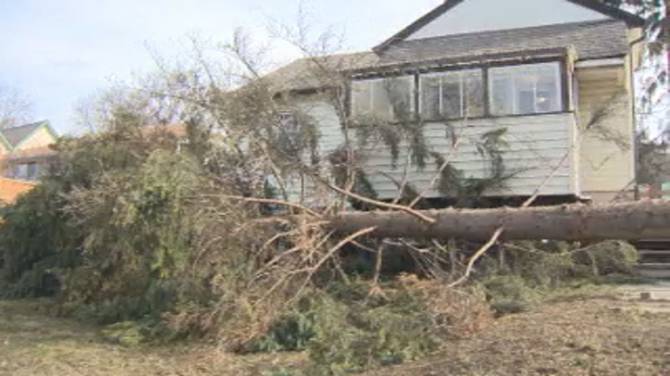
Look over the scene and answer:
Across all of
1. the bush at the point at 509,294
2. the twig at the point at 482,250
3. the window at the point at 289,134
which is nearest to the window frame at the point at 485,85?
the window at the point at 289,134

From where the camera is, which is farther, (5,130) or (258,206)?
(5,130)

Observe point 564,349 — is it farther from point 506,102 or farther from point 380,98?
point 380,98

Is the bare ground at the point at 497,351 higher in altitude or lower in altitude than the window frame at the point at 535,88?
lower

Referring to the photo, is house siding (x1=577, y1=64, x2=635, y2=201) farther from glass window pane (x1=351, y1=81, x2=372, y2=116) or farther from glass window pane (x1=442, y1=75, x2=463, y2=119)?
glass window pane (x1=351, y1=81, x2=372, y2=116)

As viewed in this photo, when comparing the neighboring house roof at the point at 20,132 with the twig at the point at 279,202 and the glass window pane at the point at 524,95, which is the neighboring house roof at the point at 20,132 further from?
the twig at the point at 279,202

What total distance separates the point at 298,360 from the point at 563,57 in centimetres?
809

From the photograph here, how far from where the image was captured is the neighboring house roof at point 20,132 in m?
55.3

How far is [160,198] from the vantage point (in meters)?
10.0

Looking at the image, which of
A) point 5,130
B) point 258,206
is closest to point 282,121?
point 258,206

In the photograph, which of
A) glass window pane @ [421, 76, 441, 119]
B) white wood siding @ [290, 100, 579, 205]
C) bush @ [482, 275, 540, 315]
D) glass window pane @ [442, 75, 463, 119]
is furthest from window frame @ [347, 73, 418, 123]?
bush @ [482, 275, 540, 315]

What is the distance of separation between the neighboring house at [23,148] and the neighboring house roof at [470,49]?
2947 centimetres

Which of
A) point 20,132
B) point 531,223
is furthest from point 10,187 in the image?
point 20,132

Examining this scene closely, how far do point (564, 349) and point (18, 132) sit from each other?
188 ft

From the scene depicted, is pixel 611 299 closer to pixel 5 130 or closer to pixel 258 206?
pixel 258 206
